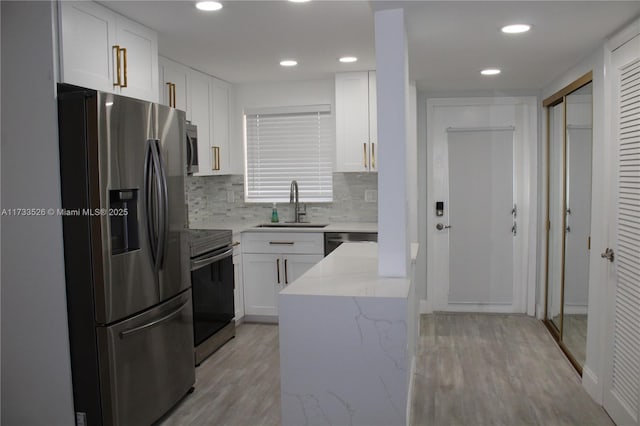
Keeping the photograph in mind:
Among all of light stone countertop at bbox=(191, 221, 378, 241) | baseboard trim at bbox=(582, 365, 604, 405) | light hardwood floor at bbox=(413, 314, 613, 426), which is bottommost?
light hardwood floor at bbox=(413, 314, 613, 426)

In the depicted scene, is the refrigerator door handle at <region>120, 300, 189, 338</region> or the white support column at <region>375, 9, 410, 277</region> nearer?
the white support column at <region>375, 9, 410, 277</region>

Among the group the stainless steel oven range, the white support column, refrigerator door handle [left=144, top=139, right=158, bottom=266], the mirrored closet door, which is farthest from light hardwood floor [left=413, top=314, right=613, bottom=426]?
refrigerator door handle [left=144, top=139, right=158, bottom=266]

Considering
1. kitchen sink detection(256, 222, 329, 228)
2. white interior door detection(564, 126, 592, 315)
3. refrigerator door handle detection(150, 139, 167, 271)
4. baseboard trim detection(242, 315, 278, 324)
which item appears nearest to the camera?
refrigerator door handle detection(150, 139, 167, 271)

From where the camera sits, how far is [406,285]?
2.39 meters

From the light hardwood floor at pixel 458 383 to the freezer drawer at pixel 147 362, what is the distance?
7.9 inches

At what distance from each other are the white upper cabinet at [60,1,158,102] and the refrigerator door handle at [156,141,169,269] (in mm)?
445

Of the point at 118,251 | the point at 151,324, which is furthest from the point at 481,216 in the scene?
the point at 118,251

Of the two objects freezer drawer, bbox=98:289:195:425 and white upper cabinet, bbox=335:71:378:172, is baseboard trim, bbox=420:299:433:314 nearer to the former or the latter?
white upper cabinet, bbox=335:71:378:172

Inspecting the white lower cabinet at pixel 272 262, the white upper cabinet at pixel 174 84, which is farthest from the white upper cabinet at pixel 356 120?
the white upper cabinet at pixel 174 84

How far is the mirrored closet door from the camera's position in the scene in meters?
3.51

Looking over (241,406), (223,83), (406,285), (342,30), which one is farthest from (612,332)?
(223,83)

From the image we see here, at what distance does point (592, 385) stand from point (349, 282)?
6.24 feet

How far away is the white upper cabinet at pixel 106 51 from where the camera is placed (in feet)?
8.18

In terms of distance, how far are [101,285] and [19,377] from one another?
681mm
